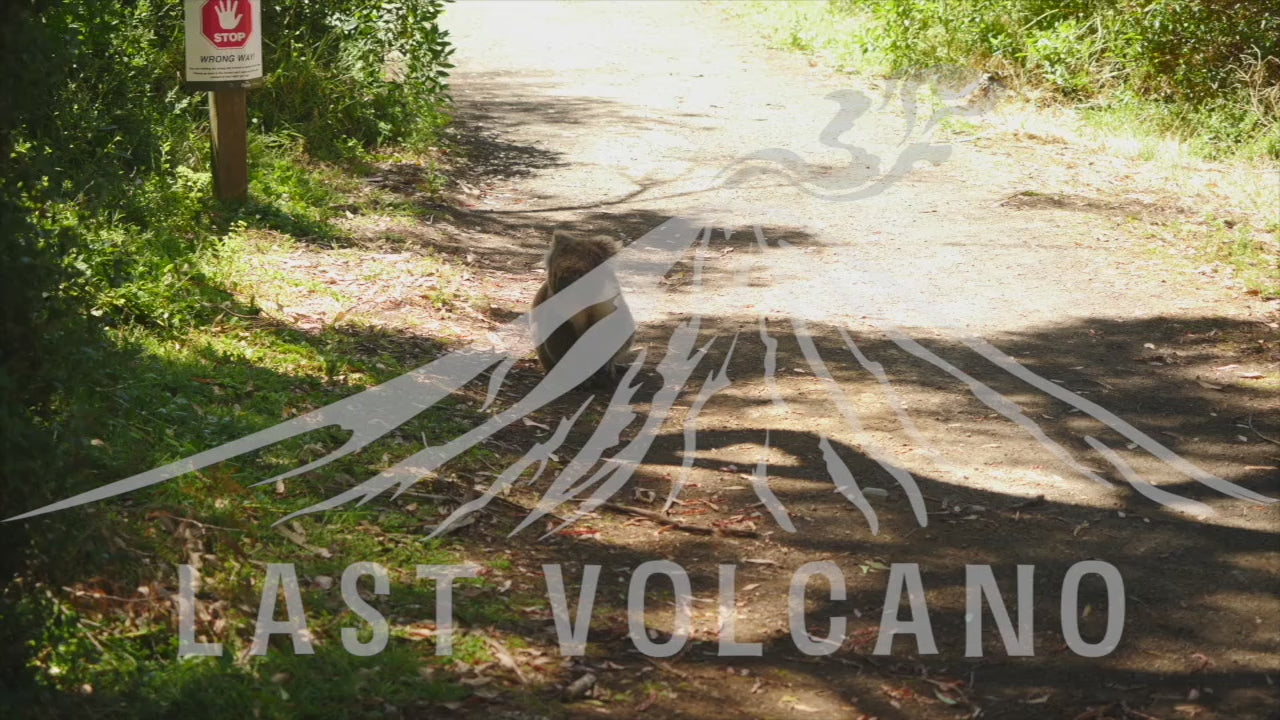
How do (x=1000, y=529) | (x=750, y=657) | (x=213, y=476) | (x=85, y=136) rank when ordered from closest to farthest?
1. (x=750, y=657)
2. (x=213, y=476)
3. (x=1000, y=529)
4. (x=85, y=136)

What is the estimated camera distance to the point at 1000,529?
15.9 feet

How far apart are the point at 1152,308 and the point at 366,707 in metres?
5.93

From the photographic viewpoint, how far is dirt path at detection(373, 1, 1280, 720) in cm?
389

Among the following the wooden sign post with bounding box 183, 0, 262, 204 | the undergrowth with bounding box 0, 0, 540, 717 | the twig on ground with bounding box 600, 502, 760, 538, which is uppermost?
the wooden sign post with bounding box 183, 0, 262, 204

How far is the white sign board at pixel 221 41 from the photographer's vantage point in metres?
7.24

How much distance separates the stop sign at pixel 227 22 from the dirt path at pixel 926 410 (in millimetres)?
1991

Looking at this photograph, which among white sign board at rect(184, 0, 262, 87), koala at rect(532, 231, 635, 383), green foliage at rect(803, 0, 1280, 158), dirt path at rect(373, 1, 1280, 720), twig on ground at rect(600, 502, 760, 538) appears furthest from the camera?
green foliage at rect(803, 0, 1280, 158)

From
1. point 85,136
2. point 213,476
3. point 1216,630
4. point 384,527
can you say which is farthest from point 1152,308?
point 85,136

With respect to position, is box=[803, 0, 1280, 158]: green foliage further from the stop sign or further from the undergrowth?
the stop sign

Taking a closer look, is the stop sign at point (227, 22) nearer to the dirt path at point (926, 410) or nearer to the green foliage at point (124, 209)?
the green foliage at point (124, 209)

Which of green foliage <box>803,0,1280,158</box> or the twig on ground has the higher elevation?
green foliage <box>803,0,1280,158</box>

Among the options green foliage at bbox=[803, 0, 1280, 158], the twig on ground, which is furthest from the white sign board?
green foliage at bbox=[803, 0, 1280, 158]

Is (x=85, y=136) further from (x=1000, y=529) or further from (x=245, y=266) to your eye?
(x=1000, y=529)

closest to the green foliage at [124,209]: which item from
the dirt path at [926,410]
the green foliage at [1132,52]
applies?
the dirt path at [926,410]
